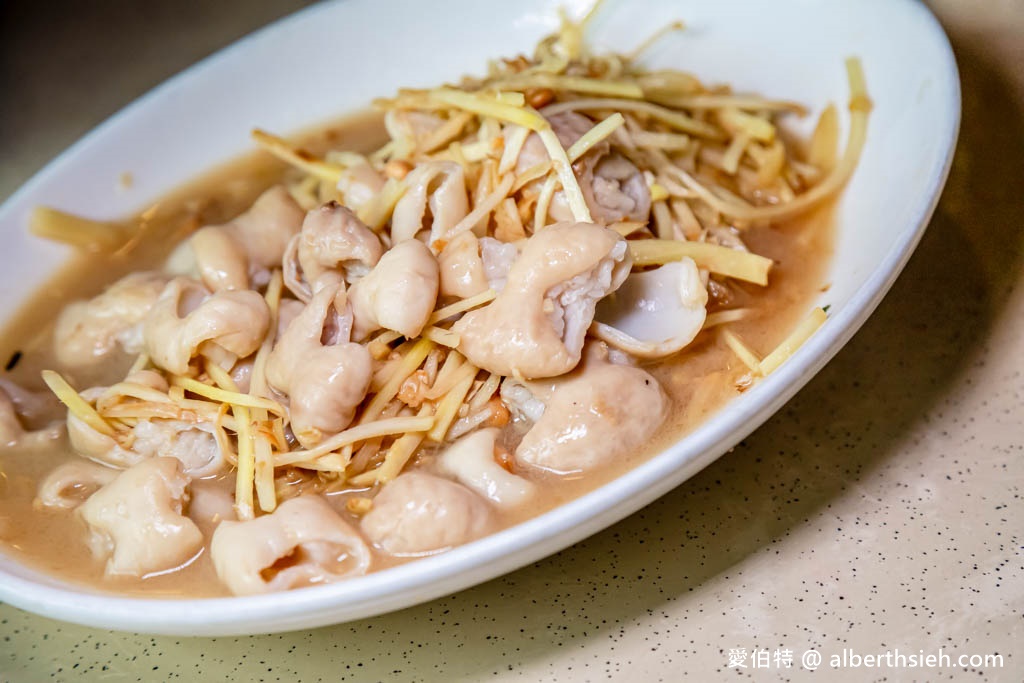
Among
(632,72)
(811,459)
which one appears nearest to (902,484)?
(811,459)

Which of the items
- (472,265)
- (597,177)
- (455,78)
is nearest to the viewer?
(472,265)

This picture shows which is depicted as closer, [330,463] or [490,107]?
[330,463]

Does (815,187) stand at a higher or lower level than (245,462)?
lower

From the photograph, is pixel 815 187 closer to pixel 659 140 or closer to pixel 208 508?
pixel 659 140

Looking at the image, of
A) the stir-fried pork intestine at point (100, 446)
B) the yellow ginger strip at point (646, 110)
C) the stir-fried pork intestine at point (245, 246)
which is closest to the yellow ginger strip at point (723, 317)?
the yellow ginger strip at point (646, 110)

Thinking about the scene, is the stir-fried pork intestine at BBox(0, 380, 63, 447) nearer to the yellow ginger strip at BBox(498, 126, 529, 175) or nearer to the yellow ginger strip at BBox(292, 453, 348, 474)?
the yellow ginger strip at BBox(292, 453, 348, 474)

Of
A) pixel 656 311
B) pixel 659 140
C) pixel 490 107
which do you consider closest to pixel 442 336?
pixel 656 311

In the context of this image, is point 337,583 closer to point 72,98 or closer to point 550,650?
point 550,650

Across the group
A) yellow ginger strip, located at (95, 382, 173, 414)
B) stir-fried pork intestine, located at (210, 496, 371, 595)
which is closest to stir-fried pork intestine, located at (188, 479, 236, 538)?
stir-fried pork intestine, located at (210, 496, 371, 595)
